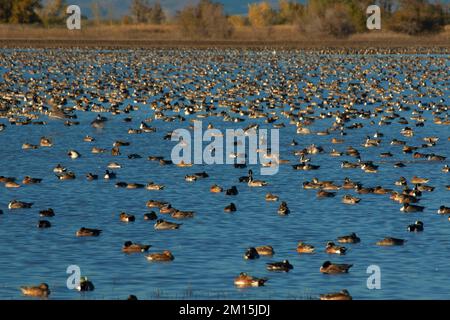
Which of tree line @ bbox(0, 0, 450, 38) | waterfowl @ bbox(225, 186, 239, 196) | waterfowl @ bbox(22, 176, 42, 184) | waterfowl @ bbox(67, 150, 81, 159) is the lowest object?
waterfowl @ bbox(225, 186, 239, 196)

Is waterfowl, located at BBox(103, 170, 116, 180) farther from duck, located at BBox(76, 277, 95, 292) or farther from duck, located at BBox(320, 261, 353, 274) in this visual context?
duck, located at BBox(76, 277, 95, 292)

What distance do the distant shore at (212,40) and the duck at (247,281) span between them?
361ft

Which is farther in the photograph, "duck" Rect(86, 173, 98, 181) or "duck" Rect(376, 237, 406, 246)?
"duck" Rect(86, 173, 98, 181)

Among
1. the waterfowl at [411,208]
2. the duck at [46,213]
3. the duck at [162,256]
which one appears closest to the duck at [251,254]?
the duck at [162,256]

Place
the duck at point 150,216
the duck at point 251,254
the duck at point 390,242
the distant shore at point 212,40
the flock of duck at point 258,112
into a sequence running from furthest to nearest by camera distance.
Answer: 1. the distant shore at point 212,40
2. the flock of duck at point 258,112
3. the duck at point 150,216
4. the duck at point 390,242
5. the duck at point 251,254

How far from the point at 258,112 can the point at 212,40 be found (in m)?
87.7

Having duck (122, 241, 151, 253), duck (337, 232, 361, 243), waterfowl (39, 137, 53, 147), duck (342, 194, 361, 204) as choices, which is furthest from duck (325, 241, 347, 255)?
waterfowl (39, 137, 53, 147)

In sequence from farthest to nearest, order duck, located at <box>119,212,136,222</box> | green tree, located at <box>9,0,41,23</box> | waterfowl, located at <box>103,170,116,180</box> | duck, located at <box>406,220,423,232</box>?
green tree, located at <box>9,0,41,23</box>, waterfowl, located at <box>103,170,116,180</box>, duck, located at <box>119,212,136,222</box>, duck, located at <box>406,220,423,232</box>

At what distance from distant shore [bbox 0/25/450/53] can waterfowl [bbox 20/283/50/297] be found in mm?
111988

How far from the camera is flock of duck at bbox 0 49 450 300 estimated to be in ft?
116

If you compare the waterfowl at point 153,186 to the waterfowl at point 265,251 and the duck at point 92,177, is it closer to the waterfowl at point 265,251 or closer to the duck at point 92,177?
the duck at point 92,177

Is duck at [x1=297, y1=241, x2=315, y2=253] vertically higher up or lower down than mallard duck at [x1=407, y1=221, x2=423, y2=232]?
lower down

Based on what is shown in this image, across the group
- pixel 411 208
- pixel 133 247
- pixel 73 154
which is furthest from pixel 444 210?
pixel 73 154

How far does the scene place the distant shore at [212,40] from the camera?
140 metres
